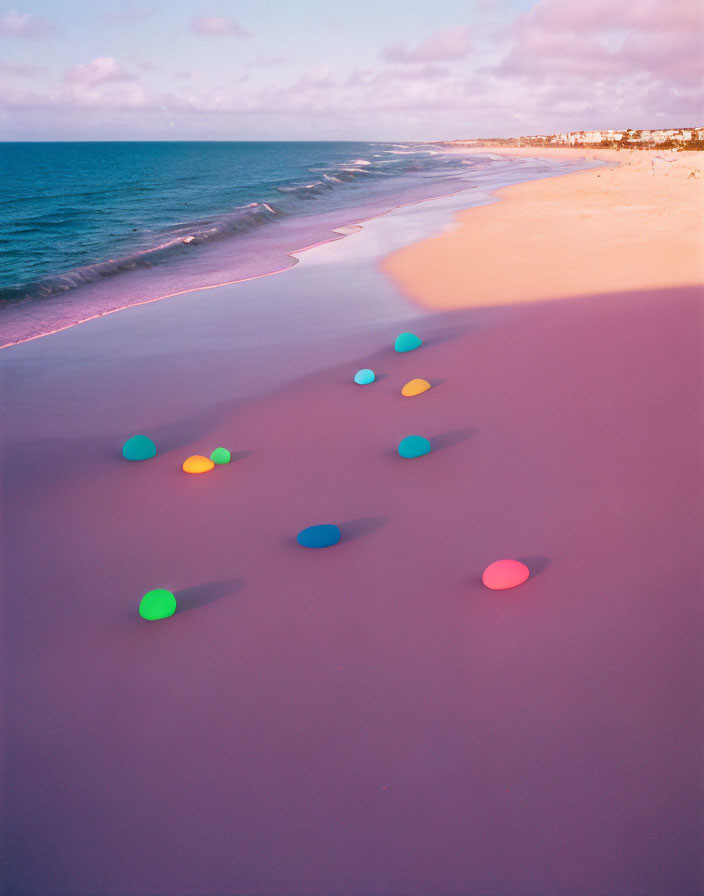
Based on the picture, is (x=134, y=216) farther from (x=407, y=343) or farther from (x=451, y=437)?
(x=451, y=437)

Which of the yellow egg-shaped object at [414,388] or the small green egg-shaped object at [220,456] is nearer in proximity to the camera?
the small green egg-shaped object at [220,456]

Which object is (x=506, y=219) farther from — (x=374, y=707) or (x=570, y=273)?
(x=374, y=707)

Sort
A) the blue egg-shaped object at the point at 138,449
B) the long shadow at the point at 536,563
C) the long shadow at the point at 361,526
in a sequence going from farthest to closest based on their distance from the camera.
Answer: the blue egg-shaped object at the point at 138,449
the long shadow at the point at 361,526
the long shadow at the point at 536,563

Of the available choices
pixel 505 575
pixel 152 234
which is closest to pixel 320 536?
pixel 505 575

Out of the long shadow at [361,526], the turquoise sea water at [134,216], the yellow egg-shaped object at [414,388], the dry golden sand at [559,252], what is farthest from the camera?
the turquoise sea water at [134,216]

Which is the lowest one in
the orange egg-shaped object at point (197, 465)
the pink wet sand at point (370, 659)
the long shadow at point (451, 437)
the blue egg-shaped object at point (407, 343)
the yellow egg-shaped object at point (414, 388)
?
the pink wet sand at point (370, 659)

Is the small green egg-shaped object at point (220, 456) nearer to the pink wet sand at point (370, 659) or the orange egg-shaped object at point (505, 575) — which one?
the pink wet sand at point (370, 659)

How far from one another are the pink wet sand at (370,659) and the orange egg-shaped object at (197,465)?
0.07 meters

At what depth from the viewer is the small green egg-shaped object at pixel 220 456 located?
15.5 feet

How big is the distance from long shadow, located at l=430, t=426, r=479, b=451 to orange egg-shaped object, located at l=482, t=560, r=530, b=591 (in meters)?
1.56

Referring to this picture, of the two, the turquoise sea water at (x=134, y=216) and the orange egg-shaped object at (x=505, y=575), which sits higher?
the turquoise sea water at (x=134, y=216)

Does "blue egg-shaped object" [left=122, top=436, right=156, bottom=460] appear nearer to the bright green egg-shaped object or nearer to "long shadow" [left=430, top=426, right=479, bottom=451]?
the bright green egg-shaped object

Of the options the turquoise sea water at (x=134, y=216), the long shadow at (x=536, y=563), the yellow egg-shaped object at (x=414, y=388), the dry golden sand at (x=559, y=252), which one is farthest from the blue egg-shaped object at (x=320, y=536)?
the turquoise sea water at (x=134, y=216)

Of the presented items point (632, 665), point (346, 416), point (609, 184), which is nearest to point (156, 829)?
point (632, 665)
